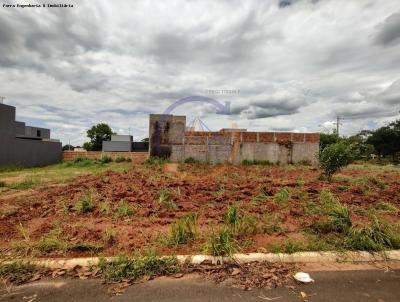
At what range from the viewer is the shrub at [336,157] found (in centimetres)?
784

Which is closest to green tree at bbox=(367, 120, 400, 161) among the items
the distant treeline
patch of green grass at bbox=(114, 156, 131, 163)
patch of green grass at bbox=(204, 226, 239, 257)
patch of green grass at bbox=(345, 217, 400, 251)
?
the distant treeline

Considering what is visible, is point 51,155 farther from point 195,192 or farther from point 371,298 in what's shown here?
point 371,298

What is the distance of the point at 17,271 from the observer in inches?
110

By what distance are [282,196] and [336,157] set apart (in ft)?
10.9

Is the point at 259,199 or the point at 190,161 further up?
the point at 190,161

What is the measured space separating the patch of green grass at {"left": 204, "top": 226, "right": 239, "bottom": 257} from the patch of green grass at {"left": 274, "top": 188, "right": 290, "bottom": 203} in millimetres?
2593

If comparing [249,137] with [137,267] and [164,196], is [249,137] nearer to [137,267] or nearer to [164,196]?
[164,196]

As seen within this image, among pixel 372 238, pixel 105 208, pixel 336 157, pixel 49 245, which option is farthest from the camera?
pixel 336 157

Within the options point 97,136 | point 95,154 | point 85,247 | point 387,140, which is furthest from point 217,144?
point 97,136

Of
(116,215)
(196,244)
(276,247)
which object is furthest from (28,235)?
A: (276,247)

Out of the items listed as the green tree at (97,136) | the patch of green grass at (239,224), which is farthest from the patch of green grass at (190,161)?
the green tree at (97,136)

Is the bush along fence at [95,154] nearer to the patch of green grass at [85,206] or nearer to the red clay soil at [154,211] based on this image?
the red clay soil at [154,211]

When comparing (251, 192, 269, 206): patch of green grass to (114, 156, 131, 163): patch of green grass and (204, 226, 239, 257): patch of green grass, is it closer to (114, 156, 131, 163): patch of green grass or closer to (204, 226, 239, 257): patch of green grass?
(204, 226, 239, 257): patch of green grass

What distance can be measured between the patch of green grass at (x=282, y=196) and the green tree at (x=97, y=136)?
173ft
